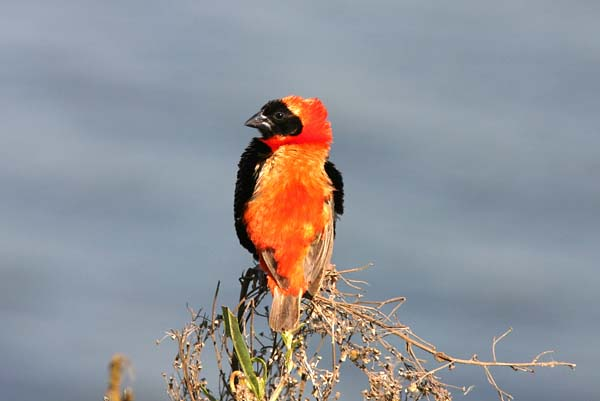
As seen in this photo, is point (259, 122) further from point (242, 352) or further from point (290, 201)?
point (242, 352)

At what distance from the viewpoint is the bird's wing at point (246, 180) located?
5961 mm

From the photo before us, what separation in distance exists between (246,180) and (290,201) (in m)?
0.49

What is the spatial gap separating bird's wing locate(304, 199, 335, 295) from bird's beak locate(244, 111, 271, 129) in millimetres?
836

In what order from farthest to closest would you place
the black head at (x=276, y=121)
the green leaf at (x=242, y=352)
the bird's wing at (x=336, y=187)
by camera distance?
1. the black head at (x=276, y=121)
2. the bird's wing at (x=336, y=187)
3. the green leaf at (x=242, y=352)

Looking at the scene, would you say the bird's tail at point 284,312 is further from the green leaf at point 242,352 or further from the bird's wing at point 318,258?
the green leaf at point 242,352

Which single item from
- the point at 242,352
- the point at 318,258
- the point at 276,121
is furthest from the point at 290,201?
the point at 242,352

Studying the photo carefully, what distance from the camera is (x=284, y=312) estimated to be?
508cm

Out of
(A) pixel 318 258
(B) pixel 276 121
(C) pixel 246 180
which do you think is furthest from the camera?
(B) pixel 276 121

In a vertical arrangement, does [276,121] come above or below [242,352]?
above

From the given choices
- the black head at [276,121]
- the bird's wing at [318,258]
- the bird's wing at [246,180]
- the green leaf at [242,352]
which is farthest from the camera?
the black head at [276,121]

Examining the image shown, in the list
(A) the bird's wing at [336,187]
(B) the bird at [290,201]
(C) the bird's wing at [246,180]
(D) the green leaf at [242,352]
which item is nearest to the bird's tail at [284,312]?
(B) the bird at [290,201]

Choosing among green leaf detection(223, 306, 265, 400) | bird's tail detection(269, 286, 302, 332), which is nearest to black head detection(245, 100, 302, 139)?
bird's tail detection(269, 286, 302, 332)

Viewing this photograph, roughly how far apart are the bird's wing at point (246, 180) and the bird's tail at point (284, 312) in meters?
0.62

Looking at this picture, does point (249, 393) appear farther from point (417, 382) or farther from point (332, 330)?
point (417, 382)
